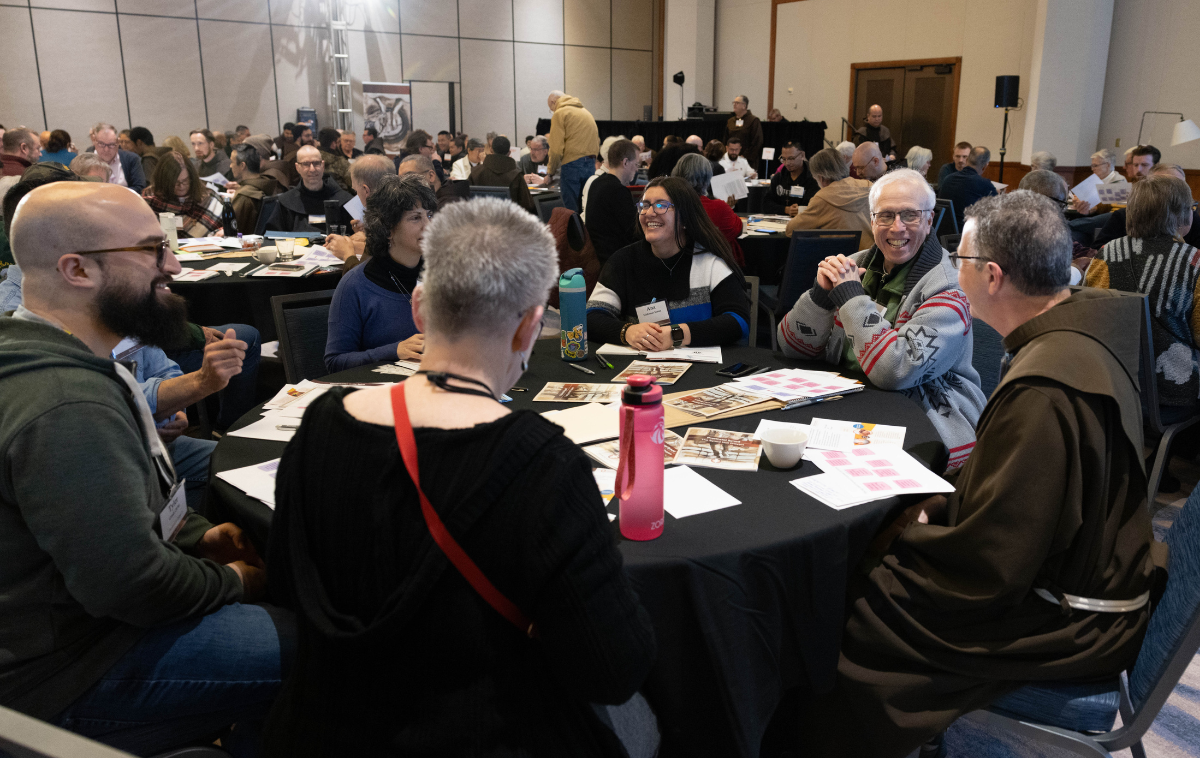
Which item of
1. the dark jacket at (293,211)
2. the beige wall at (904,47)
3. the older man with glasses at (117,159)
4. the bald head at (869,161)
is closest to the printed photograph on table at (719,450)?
the dark jacket at (293,211)

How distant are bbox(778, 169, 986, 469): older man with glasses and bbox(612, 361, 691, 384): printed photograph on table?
42 cm

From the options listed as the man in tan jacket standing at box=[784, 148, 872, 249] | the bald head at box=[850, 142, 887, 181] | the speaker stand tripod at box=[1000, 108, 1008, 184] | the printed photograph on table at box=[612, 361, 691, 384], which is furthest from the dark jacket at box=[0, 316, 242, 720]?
the speaker stand tripod at box=[1000, 108, 1008, 184]

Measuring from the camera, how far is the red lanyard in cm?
98

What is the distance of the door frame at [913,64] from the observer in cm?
1191

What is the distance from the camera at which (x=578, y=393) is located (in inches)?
88.6

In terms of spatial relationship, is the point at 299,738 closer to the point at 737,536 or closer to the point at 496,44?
the point at 737,536

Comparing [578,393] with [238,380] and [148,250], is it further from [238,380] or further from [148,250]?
[238,380]

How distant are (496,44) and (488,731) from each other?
15331 millimetres

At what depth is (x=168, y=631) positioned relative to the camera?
1.39 meters

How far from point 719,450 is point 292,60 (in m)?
13.5

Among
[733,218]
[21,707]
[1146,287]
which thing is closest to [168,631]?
[21,707]

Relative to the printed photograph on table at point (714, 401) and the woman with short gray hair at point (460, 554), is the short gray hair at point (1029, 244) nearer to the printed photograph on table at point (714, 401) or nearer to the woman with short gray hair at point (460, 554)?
the printed photograph on table at point (714, 401)

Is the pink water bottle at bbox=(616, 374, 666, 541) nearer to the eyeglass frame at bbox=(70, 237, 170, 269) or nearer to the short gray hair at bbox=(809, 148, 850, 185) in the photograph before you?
the eyeglass frame at bbox=(70, 237, 170, 269)

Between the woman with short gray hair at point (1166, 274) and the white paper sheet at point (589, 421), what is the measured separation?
255cm
